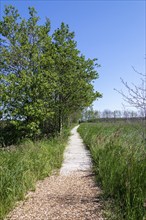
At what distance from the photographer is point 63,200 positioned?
4.55 meters

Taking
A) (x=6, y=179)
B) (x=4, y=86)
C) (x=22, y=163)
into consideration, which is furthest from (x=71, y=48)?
(x=6, y=179)

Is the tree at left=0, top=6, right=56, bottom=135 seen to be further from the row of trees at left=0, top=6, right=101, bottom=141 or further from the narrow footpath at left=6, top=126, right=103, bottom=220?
the narrow footpath at left=6, top=126, right=103, bottom=220

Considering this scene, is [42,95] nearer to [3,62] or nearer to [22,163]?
[3,62]

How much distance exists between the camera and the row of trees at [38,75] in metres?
12.7

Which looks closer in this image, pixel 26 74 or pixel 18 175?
pixel 18 175

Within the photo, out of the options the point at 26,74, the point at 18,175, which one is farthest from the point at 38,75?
the point at 18,175

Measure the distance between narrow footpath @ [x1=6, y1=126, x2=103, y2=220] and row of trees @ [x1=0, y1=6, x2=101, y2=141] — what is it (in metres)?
6.76

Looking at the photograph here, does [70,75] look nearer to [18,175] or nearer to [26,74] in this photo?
[26,74]

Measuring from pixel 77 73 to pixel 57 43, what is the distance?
7.87 feet

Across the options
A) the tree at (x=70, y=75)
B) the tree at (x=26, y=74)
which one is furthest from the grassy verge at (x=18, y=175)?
the tree at (x=70, y=75)

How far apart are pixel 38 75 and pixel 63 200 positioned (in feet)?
30.0

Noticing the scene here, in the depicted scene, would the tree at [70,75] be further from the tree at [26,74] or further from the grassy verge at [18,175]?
the grassy verge at [18,175]

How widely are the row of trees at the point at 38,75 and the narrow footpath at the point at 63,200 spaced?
266 inches

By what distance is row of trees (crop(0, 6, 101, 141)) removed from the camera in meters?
12.7
